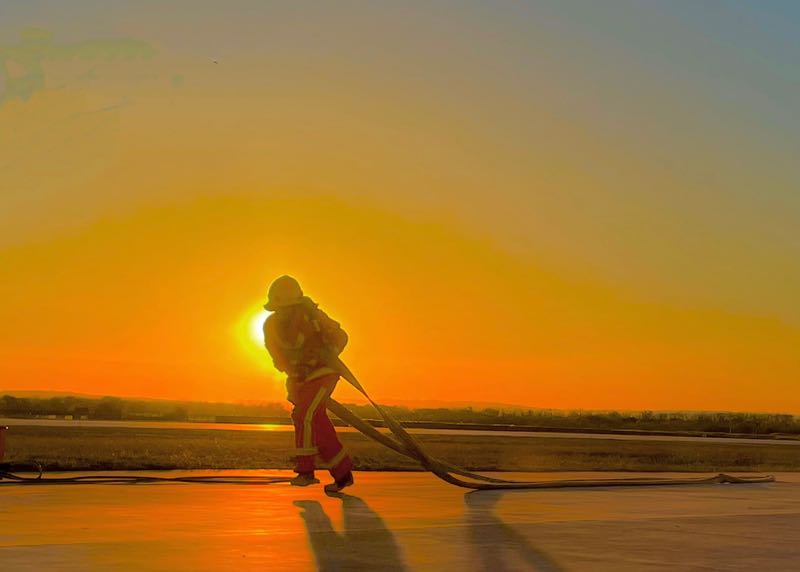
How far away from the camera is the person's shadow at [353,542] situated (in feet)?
29.2

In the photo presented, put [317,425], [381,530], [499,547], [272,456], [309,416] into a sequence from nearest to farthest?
[499,547]
[381,530]
[309,416]
[317,425]
[272,456]

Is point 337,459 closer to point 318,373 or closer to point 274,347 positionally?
point 318,373

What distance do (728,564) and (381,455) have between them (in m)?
20.1

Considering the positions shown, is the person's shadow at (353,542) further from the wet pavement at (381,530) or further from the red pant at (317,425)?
the red pant at (317,425)

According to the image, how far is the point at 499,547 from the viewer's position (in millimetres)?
10141

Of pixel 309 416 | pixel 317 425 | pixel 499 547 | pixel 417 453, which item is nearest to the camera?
pixel 499 547

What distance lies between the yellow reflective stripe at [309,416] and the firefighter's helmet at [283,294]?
113cm

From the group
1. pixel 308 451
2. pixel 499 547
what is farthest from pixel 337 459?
pixel 499 547

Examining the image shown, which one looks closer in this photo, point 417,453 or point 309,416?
point 309,416

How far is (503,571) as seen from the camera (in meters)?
8.70

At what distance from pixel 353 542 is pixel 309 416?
5076 mm

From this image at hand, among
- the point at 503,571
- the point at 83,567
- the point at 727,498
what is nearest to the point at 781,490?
the point at 727,498

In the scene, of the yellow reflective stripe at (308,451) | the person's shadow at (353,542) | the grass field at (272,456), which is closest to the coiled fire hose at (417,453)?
the yellow reflective stripe at (308,451)

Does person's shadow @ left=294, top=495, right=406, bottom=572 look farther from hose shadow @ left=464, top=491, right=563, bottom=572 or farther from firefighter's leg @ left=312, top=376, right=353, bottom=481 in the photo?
firefighter's leg @ left=312, top=376, right=353, bottom=481
